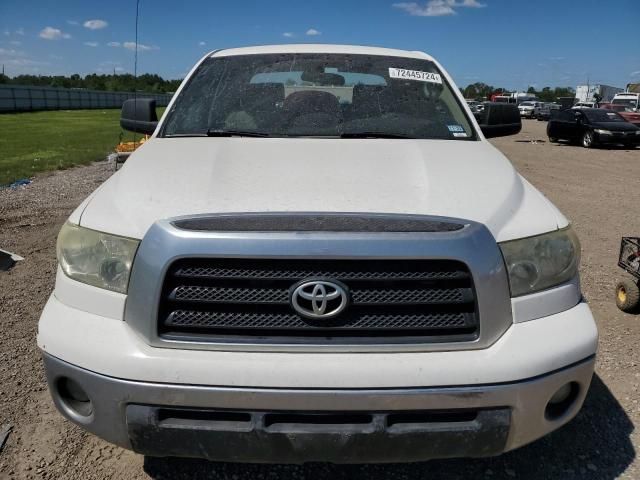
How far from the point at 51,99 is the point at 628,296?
57.2 metres

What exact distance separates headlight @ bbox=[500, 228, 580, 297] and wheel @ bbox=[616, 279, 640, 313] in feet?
8.58

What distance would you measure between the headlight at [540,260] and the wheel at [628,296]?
2614 mm

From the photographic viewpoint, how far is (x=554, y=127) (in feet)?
72.8

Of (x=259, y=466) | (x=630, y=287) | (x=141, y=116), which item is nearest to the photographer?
(x=259, y=466)

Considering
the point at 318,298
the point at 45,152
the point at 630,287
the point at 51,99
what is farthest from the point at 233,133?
the point at 51,99

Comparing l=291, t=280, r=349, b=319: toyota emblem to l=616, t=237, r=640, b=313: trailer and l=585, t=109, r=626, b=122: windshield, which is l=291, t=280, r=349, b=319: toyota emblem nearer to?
l=616, t=237, r=640, b=313: trailer

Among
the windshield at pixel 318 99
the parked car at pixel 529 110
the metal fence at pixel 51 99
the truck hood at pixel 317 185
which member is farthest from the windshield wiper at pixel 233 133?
the parked car at pixel 529 110

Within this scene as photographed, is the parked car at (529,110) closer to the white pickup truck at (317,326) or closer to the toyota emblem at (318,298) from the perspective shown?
the white pickup truck at (317,326)

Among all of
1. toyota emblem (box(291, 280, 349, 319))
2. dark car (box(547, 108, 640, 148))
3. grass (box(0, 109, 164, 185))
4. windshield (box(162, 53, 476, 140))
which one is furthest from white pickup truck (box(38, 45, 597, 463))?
dark car (box(547, 108, 640, 148))

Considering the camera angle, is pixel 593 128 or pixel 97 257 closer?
pixel 97 257

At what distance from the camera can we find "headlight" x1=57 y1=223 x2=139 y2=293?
2049 mm

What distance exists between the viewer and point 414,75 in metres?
3.66

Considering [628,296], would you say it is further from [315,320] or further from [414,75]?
[315,320]

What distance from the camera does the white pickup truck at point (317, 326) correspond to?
188 cm
